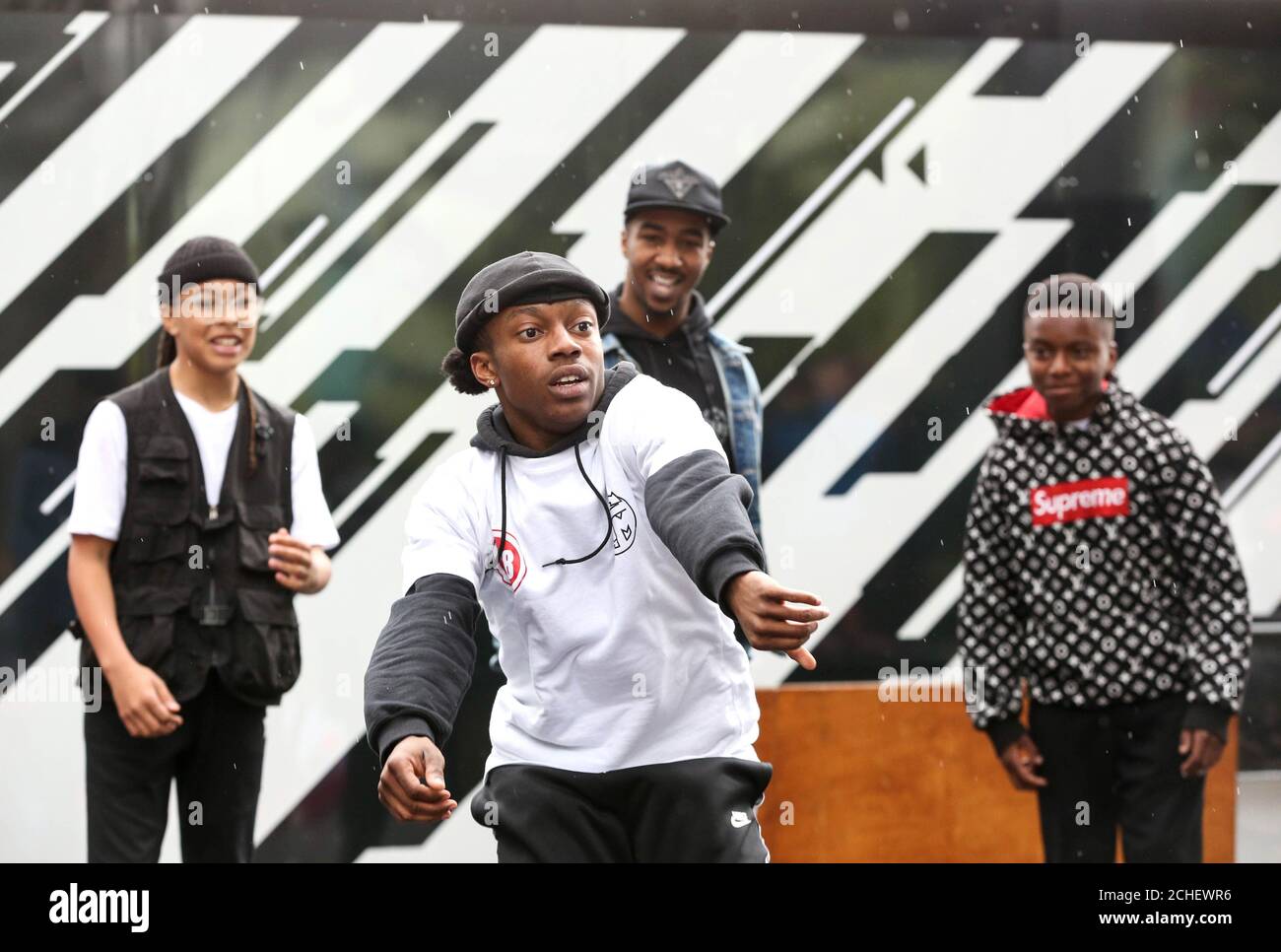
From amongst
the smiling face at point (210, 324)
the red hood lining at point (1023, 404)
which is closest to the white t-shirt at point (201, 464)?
the smiling face at point (210, 324)

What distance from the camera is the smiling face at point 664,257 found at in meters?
3.47

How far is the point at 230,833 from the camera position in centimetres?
346

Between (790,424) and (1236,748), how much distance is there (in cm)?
159

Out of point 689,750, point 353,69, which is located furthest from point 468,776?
point 353,69

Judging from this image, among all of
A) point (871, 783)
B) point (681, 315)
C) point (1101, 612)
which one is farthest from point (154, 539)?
point (1101, 612)

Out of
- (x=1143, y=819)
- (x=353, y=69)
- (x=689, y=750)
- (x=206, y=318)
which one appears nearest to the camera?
(x=689, y=750)

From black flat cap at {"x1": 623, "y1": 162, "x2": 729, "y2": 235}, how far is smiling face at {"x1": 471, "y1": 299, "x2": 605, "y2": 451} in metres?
→ 1.17

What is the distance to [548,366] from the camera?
2330mm

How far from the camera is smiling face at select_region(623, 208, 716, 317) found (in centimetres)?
347

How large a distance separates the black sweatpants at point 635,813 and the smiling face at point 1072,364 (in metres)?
1.67

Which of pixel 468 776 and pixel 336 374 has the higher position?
pixel 336 374

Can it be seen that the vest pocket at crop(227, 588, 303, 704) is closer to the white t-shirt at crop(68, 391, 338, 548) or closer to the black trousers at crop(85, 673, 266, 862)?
the black trousers at crop(85, 673, 266, 862)
